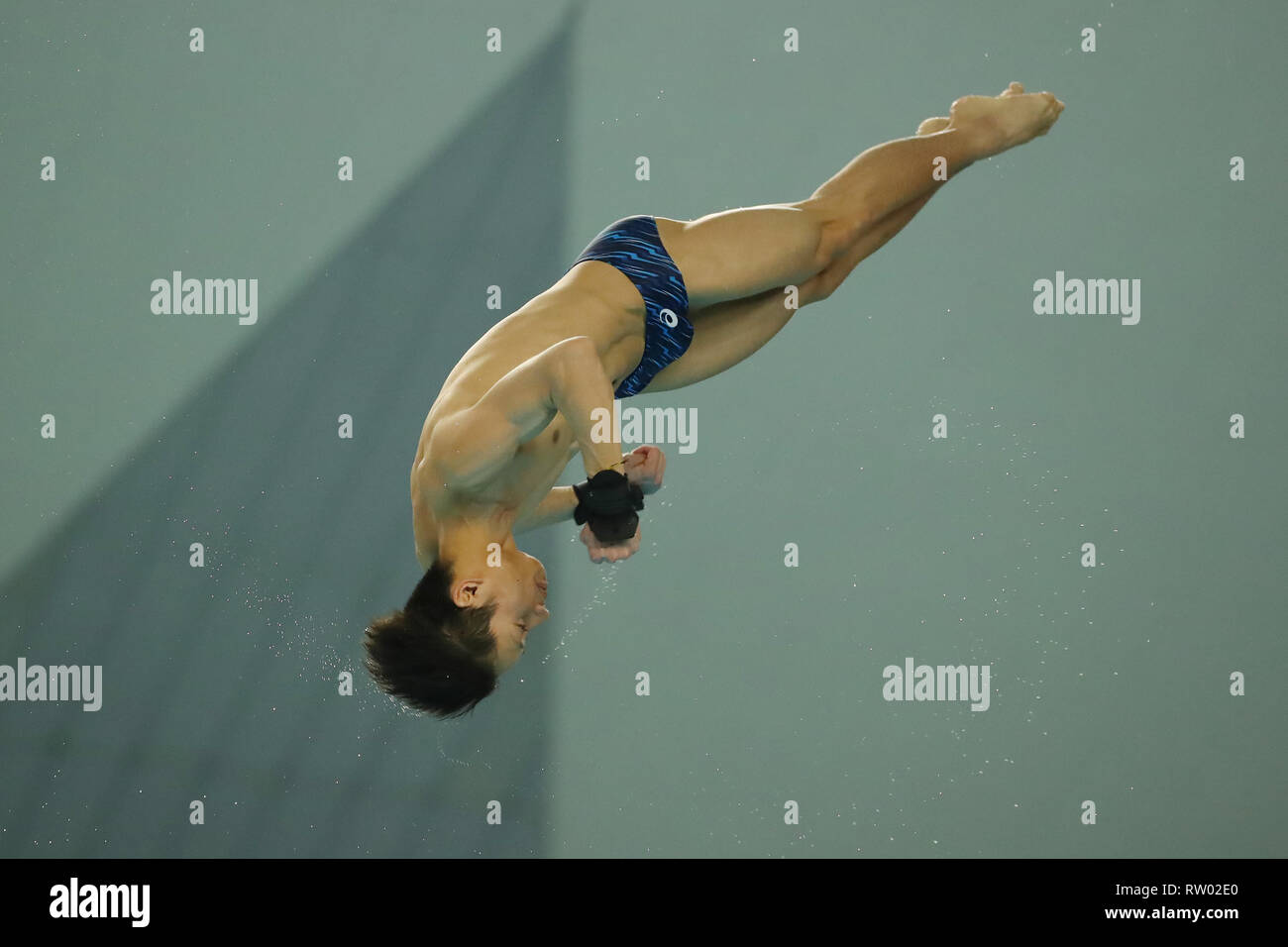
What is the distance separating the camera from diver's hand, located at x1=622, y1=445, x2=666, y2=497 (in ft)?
9.15

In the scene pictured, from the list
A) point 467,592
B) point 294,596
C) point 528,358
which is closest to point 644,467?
point 528,358

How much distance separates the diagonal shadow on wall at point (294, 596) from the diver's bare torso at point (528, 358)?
166 cm

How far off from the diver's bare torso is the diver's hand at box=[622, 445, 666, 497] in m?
0.24

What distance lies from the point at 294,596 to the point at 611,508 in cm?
227

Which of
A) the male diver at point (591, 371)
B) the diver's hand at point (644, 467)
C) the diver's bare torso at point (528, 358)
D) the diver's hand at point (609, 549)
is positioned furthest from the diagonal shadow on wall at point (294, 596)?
the diver's hand at point (609, 549)

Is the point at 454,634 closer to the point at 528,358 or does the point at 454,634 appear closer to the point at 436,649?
the point at 436,649

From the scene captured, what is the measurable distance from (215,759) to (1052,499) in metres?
2.73

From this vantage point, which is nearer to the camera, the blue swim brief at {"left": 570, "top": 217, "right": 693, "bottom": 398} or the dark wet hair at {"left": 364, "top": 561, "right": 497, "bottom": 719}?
the dark wet hair at {"left": 364, "top": 561, "right": 497, "bottom": 719}

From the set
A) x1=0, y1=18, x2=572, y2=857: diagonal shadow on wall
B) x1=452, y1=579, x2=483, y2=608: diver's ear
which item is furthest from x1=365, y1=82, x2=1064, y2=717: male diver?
x1=0, y1=18, x2=572, y2=857: diagonal shadow on wall

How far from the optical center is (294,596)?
15.1 ft

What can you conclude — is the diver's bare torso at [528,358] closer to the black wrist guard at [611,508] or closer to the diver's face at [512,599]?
the diver's face at [512,599]

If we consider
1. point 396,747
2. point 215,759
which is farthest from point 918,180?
point 215,759

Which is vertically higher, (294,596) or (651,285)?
(651,285)

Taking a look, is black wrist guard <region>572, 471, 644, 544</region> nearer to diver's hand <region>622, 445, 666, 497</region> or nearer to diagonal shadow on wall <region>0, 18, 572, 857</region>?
diver's hand <region>622, 445, 666, 497</region>
